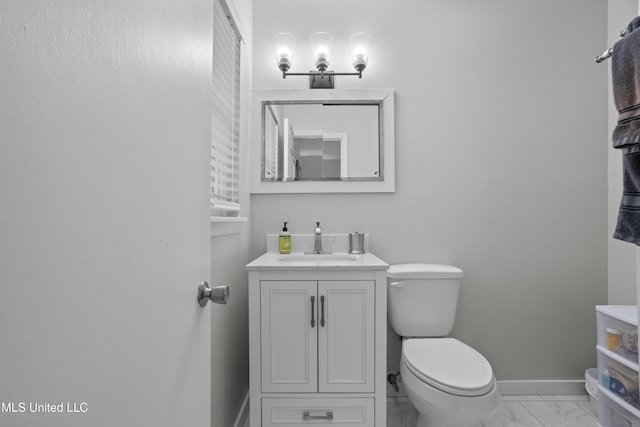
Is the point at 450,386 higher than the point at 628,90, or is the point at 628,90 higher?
the point at 628,90

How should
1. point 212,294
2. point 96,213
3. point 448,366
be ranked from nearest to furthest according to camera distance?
1. point 96,213
2. point 212,294
3. point 448,366

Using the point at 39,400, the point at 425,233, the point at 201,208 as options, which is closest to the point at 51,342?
the point at 39,400

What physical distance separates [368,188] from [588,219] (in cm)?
128

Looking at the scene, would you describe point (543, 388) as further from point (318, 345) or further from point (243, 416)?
point (243, 416)

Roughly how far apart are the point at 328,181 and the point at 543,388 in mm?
1711

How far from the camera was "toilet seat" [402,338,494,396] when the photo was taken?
48.6 inches

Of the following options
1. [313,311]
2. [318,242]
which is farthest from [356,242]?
[313,311]

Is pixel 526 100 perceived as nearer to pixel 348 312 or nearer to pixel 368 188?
pixel 368 188

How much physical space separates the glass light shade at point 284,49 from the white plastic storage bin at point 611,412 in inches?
85.5

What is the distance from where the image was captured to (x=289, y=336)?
1.41 meters

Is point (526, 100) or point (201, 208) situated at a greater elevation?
point (526, 100)

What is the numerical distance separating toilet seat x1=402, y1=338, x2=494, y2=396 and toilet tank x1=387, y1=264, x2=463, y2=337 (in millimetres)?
90

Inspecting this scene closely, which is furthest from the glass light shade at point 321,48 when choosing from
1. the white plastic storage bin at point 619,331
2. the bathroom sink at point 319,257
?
the white plastic storage bin at point 619,331

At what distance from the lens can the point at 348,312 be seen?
4.60ft
